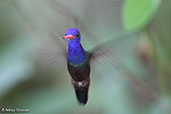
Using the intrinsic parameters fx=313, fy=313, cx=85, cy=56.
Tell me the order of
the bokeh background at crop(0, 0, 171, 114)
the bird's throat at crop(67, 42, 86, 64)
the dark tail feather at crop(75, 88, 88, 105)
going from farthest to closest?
the bokeh background at crop(0, 0, 171, 114) < the dark tail feather at crop(75, 88, 88, 105) < the bird's throat at crop(67, 42, 86, 64)

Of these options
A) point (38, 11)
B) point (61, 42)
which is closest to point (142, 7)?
point (61, 42)

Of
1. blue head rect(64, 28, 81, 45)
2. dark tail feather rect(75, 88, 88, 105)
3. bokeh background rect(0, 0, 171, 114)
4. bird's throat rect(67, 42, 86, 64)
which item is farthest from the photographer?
bokeh background rect(0, 0, 171, 114)

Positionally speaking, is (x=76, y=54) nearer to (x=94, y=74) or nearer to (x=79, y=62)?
(x=79, y=62)

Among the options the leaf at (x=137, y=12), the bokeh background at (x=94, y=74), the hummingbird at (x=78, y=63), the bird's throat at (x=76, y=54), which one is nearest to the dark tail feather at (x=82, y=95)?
the hummingbird at (x=78, y=63)

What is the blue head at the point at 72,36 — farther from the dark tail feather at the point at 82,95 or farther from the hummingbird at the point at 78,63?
the dark tail feather at the point at 82,95

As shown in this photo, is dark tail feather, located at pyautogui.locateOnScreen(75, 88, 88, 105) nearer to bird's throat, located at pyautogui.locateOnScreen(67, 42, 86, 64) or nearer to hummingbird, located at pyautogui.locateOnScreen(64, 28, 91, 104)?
hummingbird, located at pyautogui.locateOnScreen(64, 28, 91, 104)

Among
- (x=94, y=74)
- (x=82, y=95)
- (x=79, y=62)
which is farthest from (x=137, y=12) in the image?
(x=94, y=74)

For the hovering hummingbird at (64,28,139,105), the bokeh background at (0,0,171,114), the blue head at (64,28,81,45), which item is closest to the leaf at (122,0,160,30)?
the hovering hummingbird at (64,28,139,105)

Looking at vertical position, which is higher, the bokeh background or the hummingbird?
the hummingbird
